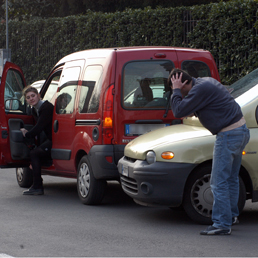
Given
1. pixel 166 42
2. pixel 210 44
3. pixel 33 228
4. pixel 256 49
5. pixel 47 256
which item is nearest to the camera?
pixel 47 256

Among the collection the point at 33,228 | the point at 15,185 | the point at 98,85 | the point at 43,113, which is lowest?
the point at 15,185

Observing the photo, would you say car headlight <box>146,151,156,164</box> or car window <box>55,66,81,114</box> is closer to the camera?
car headlight <box>146,151,156,164</box>

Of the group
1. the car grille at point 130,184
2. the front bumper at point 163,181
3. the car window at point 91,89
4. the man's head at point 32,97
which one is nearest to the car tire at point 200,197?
the front bumper at point 163,181

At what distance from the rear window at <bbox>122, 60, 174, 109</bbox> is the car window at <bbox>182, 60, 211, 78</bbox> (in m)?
0.27

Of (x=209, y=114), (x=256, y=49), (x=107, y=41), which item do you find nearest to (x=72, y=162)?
(x=209, y=114)

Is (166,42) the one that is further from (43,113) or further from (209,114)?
(209,114)

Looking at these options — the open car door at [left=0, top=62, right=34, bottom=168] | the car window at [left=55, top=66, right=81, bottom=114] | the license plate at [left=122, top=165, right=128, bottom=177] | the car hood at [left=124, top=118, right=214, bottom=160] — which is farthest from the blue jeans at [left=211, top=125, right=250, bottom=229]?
the open car door at [left=0, top=62, right=34, bottom=168]

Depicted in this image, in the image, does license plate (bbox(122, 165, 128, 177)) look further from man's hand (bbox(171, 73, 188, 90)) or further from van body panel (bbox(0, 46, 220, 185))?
man's hand (bbox(171, 73, 188, 90))

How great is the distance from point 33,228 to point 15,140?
2650 millimetres

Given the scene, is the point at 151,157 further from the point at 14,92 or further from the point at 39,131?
the point at 14,92

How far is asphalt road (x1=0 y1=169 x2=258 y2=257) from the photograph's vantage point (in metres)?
5.05

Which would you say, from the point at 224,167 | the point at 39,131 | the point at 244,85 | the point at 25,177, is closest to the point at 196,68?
the point at 244,85

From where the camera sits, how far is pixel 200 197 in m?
6.22

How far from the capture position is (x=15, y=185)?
9648 mm
